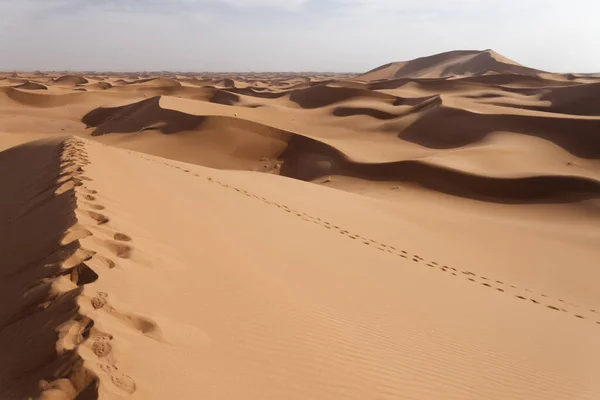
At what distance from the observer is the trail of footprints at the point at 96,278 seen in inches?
102

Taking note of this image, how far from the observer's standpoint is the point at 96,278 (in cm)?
351

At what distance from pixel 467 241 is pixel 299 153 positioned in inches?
409

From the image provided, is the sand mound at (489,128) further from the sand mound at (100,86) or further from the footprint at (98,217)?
the sand mound at (100,86)

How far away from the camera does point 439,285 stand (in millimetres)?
6156

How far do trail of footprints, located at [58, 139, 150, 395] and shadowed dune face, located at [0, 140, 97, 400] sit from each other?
62 millimetres

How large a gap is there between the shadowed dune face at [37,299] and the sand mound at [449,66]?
63.3m

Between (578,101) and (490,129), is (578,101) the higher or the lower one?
the higher one

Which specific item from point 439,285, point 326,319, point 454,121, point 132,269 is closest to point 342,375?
point 326,319

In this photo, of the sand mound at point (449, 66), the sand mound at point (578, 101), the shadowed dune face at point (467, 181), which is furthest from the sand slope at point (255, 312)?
the sand mound at point (449, 66)

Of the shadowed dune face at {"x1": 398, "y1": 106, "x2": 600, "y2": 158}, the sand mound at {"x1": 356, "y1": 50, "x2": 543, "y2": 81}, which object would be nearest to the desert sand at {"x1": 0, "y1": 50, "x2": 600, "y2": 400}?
the shadowed dune face at {"x1": 398, "y1": 106, "x2": 600, "y2": 158}

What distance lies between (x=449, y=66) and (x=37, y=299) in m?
80.6

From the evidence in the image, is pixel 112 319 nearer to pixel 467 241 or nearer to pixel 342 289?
pixel 342 289

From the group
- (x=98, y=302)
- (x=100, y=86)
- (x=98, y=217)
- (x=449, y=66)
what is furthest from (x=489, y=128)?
(x=449, y=66)

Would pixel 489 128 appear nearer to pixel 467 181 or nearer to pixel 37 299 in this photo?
pixel 467 181
